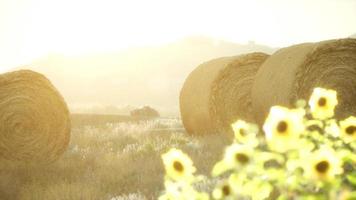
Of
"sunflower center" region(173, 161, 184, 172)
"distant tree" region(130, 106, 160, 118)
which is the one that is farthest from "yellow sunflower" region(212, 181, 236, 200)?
"distant tree" region(130, 106, 160, 118)

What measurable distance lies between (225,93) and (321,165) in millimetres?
9003

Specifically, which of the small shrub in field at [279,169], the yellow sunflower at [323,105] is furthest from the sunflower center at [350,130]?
the small shrub in field at [279,169]

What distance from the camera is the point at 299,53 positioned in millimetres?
9633

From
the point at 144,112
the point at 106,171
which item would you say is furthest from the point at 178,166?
the point at 144,112

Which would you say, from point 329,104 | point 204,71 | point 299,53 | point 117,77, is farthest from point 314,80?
point 117,77

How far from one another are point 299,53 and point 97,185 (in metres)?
4.63

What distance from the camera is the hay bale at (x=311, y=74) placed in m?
9.41

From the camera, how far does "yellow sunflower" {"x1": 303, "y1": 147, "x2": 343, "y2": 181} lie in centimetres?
289

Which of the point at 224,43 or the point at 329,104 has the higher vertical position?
the point at 329,104

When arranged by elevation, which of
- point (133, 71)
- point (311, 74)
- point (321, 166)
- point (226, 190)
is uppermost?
point (321, 166)

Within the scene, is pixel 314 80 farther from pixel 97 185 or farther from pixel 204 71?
pixel 97 185

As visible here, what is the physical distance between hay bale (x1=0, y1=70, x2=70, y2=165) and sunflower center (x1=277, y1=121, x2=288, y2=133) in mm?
7234

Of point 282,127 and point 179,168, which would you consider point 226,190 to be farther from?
point 282,127

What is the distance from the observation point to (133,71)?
62031 millimetres
